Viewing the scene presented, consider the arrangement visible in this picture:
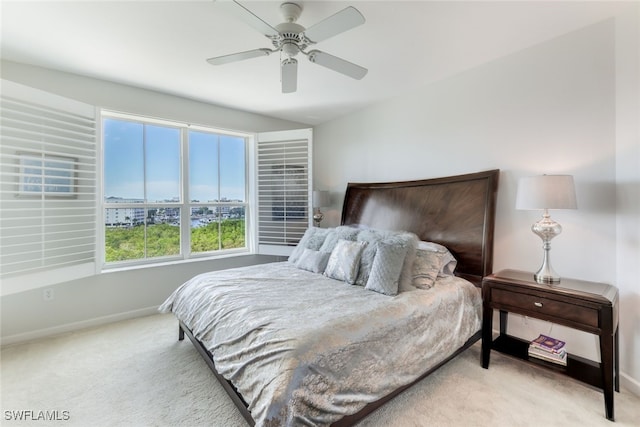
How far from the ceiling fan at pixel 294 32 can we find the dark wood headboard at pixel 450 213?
62.3 inches

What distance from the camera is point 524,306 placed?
2.07 m

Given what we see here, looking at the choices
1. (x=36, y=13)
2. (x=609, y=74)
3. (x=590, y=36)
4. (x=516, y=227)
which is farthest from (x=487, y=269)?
(x=36, y=13)

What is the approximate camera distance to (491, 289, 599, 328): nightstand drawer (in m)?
1.80

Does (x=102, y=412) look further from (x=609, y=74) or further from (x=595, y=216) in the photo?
(x=609, y=74)

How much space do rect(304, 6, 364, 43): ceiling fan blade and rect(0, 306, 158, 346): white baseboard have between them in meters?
3.60

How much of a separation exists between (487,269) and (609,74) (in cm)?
178

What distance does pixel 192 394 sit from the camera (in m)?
1.98

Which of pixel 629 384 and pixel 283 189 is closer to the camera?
pixel 629 384

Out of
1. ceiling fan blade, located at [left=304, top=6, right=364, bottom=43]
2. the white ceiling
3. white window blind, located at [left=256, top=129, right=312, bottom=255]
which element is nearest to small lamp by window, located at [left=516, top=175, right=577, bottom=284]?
the white ceiling

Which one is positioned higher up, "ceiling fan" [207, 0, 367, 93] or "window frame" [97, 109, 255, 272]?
"ceiling fan" [207, 0, 367, 93]

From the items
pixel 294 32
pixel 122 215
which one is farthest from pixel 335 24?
pixel 122 215

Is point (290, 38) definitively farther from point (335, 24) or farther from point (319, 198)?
point (319, 198)

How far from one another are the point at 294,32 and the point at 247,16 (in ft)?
1.18

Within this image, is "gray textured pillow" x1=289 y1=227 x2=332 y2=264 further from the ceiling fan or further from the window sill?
the ceiling fan
